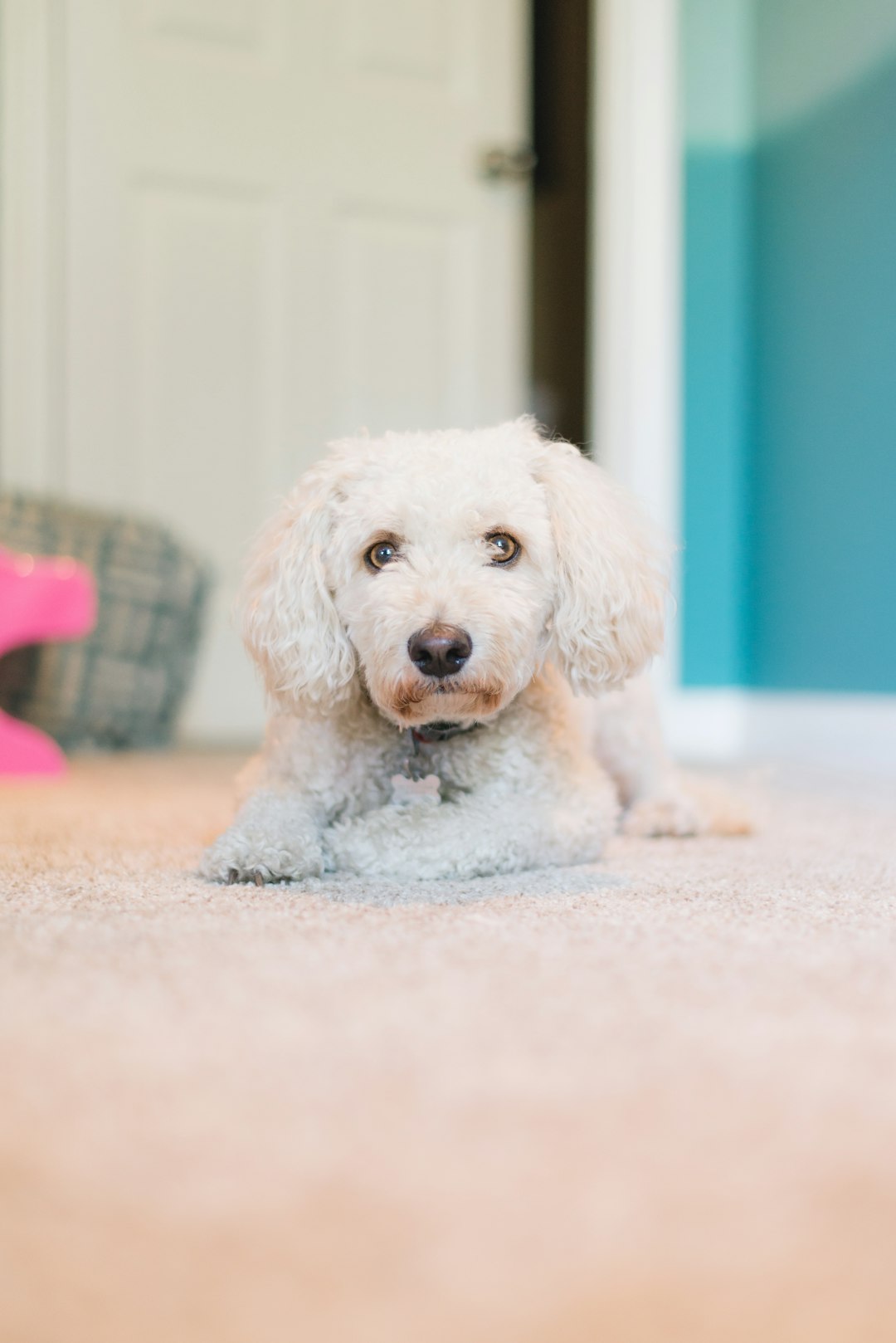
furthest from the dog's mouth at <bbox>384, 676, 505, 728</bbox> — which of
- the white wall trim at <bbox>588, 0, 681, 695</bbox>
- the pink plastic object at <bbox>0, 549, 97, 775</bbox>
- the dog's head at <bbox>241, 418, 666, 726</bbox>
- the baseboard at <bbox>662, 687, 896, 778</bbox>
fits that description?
the white wall trim at <bbox>588, 0, 681, 695</bbox>

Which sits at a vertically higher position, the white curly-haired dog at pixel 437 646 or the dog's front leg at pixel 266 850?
the white curly-haired dog at pixel 437 646

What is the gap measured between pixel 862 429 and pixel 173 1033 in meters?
2.55

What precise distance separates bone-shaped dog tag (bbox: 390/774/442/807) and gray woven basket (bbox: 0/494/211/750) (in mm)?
1667

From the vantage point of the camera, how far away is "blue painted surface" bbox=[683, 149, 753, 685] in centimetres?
338

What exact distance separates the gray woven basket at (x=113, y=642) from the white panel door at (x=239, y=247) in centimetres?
34

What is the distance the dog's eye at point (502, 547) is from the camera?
1315 mm

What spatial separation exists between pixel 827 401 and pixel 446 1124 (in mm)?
2715

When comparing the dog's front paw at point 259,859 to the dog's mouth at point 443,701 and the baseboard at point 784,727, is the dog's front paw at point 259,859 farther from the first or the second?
the baseboard at point 784,727

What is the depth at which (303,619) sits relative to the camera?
1.32 m

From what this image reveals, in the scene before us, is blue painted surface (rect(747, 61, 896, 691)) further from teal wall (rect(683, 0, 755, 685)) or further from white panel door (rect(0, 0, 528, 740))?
white panel door (rect(0, 0, 528, 740))

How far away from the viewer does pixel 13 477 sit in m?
3.27

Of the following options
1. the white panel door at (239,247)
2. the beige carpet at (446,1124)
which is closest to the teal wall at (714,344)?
the white panel door at (239,247)

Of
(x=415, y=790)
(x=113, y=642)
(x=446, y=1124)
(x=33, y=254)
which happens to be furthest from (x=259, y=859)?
(x=33, y=254)

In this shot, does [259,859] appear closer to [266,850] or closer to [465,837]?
[266,850]
